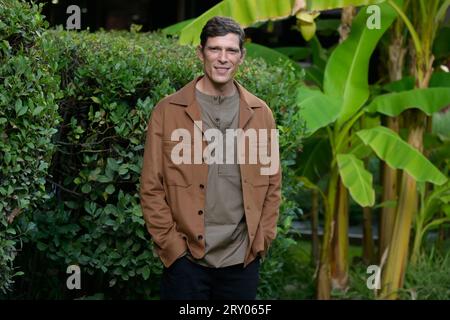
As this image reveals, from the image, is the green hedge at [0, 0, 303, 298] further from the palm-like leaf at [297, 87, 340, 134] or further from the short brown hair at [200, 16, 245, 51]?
the short brown hair at [200, 16, 245, 51]

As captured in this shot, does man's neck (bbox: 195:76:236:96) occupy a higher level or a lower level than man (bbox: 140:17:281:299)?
higher

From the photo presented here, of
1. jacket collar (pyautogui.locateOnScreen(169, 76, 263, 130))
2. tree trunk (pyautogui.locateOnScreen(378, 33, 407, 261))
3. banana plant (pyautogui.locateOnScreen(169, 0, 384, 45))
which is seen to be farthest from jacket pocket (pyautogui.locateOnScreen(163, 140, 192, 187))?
tree trunk (pyautogui.locateOnScreen(378, 33, 407, 261))

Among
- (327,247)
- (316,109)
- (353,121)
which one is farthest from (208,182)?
(327,247)

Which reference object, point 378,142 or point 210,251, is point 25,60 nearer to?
point 210,251

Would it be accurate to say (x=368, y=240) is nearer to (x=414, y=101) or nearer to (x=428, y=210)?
(x=428, y=210)

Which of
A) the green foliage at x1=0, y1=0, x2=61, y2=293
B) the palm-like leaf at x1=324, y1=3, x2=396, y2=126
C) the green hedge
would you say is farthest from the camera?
the palm-like leaf at x1=324, y1=3, x2=396, y2=126

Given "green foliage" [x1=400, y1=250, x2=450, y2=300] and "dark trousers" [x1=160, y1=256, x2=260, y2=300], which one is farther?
"green foliage" [x1=400, y1=250, x2=450, y2=300]

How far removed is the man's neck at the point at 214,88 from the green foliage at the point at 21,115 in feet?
2.90

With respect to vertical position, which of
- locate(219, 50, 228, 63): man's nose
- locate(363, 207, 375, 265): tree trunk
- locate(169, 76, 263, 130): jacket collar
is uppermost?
locate(219, 50, 228, 63): man's nose

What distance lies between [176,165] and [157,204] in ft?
0.61

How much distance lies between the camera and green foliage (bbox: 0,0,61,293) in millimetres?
4438

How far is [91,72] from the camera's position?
17.6 ft

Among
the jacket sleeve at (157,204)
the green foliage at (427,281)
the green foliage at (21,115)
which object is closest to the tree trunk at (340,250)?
the green foliage at (427,281)
